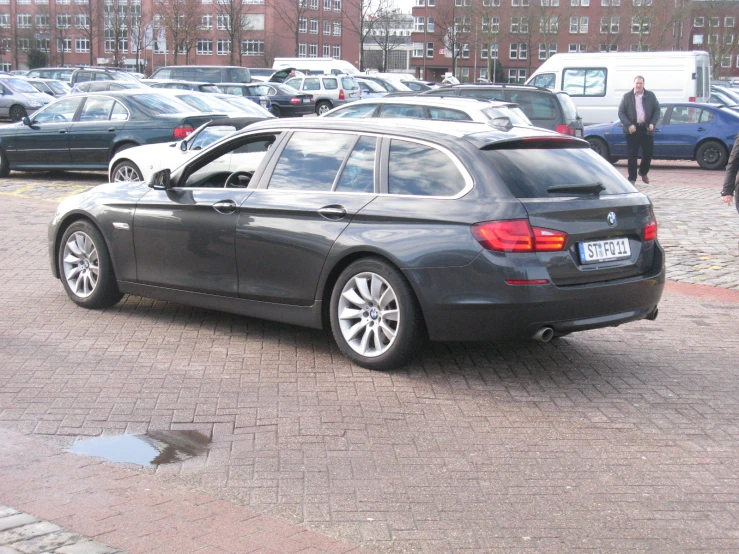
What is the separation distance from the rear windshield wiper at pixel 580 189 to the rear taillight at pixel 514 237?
37cm

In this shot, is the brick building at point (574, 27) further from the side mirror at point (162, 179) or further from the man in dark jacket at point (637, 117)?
the side mirror at point (162, 179)

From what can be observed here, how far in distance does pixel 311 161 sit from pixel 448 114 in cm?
802

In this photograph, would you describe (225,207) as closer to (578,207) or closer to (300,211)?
(300,211)

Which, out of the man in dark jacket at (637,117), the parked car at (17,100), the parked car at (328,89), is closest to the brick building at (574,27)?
the parked car at (328,89)

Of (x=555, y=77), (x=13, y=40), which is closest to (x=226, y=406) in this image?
(x=555, y=77)

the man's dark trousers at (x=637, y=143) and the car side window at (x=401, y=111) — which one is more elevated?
the car side window at (x=401, y=111)

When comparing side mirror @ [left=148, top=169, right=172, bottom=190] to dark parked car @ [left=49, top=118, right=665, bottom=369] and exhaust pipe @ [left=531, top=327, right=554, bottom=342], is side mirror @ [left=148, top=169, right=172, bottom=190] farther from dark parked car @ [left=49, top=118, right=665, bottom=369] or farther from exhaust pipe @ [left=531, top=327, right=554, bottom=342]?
exhaust pipe @ [left=531, top=327, right=554, bottom=342]

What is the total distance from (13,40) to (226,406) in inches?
3794

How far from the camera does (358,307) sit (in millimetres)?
6242

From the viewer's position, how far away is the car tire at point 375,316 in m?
5.98

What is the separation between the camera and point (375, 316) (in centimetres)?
618

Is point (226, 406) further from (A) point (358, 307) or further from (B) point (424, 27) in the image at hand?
(B) point (424, 27)

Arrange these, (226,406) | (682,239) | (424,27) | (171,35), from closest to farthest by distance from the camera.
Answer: (226,406), (682,239), (171,35), (424,27)

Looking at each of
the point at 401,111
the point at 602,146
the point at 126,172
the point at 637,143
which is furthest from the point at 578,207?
the point at 602,146
